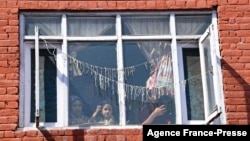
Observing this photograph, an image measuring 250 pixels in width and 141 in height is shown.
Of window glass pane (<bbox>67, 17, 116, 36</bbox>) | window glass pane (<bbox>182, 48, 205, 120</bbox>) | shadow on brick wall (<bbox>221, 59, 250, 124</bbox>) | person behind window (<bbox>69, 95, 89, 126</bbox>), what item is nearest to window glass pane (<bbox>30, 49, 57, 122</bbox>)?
person behind window (<bbox>69, 95, 89, 126</bbox>)

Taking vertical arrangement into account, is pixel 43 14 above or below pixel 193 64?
above

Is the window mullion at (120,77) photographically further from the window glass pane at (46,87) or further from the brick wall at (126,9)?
the window glass pane at (46,87)

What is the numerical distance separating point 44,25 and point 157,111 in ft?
5.59

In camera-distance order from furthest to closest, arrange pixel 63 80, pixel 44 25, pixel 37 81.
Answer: pixel 44 25 → pixel 63 80 → pixel 37 81

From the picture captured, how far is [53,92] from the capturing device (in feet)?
22.2

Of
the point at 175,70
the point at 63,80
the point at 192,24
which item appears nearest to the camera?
the point at 63,80

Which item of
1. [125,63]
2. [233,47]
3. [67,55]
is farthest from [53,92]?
[233,47]

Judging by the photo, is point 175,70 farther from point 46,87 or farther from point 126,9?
point 46,87

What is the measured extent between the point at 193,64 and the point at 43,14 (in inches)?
74.8

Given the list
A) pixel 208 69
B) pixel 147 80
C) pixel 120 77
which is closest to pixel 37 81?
pixel 120 77

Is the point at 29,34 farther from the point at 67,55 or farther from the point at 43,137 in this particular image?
the point at 43,137

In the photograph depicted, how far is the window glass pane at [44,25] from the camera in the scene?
6.96 meters

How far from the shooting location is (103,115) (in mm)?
6684

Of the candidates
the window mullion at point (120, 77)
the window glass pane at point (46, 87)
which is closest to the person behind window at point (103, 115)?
the window mullion at point (120, 77)
